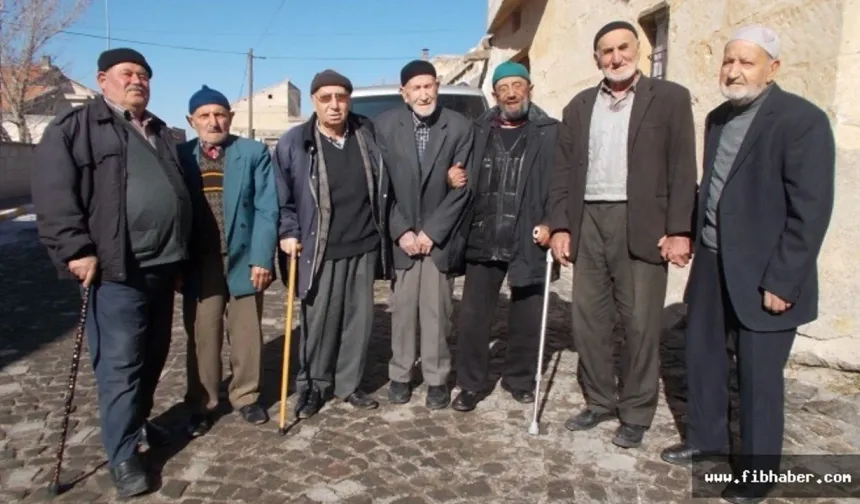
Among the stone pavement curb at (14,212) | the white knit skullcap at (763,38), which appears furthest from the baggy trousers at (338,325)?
the stone pavement curb at (14,212)

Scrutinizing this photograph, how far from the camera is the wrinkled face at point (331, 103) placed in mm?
3578

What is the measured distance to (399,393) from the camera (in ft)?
13.3

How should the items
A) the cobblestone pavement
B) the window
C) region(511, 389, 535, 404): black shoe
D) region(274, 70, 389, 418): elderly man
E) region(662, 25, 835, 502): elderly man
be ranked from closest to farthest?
1. region(662, 25, 835, 502): elderly man
2. the cobblestone pavement
3. region(274, 70, 389, 418): elderly man
4. region(511, 389, 535, 404): black shoe
5. the window

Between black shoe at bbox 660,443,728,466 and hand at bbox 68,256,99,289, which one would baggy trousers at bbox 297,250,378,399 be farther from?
black shoe at bbox 660,443,728,466

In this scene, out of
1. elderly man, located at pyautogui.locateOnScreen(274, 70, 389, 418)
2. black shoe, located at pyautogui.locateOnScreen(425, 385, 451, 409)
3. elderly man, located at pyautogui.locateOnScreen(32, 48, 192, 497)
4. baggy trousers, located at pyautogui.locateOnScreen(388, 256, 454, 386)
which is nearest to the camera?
elderly man, located at pyautogui.locateOnScreen(32, 48, 192, 497)

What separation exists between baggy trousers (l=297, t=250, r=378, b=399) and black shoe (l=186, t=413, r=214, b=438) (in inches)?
22.0

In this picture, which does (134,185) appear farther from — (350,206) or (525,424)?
(525,424)

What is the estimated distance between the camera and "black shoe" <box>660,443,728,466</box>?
130 inches

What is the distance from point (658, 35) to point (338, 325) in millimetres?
5116

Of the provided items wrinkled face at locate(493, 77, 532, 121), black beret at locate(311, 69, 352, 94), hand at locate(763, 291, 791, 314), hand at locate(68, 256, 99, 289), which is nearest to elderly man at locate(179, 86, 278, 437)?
black beret at locate(311, 69, 352, 94)

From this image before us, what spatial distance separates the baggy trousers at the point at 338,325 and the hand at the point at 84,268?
1217mm

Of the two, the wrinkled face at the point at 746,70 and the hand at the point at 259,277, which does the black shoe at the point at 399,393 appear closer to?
the hand at the point at 259,277

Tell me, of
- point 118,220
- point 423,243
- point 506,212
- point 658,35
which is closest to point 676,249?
point 506,212

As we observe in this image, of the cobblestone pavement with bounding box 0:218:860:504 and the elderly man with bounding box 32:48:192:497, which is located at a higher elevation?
the elderly man with bounding box 32:48:192:497
